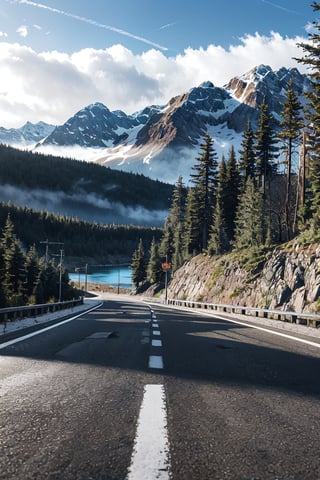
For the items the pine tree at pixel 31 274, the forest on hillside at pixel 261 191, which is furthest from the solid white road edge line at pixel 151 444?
the pine tree at pixel 31 274

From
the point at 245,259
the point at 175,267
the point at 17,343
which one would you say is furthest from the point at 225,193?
the point at 17,343

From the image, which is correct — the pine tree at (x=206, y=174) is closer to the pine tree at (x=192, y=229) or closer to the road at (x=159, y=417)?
the pine tree at (x=192, y=229)

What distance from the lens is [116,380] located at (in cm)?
578

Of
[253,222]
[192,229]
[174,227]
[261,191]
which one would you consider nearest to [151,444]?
[253,222]

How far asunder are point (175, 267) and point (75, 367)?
73.5 metres

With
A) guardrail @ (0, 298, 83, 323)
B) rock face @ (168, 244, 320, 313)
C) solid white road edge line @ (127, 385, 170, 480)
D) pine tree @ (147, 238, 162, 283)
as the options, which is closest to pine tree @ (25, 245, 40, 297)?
→ rock face @ (168, 244, 320, 313)

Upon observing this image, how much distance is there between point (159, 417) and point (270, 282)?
110 feet

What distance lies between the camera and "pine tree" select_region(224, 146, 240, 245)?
70500 millimetres

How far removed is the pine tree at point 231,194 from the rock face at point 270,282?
39.5 ft

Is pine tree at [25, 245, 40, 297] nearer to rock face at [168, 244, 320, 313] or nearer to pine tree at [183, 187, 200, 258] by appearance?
rock face at [168, 244, 320, 313]

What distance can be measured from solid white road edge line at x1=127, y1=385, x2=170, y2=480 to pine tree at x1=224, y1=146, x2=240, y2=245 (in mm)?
67194

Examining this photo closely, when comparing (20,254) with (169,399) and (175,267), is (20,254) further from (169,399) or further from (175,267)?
(169,399)

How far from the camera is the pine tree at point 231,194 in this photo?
2776 inches

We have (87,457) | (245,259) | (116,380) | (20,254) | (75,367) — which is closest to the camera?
(87,457)
